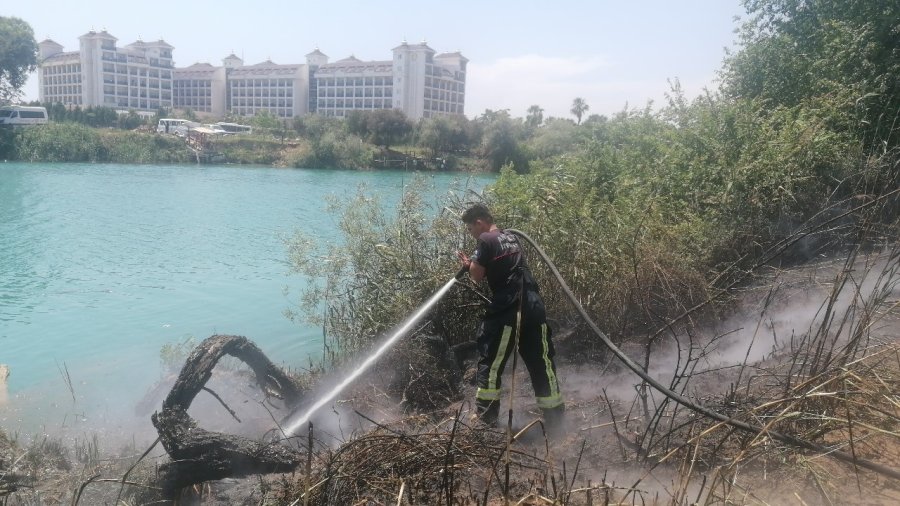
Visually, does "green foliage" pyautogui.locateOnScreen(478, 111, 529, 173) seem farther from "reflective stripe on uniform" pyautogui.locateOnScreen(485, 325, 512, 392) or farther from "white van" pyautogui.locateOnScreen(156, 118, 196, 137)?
"reflective stripe on uniform" pyautogui.locateOnScreen(485, 325, 512, 392)

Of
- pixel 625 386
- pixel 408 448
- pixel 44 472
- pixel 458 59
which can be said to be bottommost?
pixel 44 472

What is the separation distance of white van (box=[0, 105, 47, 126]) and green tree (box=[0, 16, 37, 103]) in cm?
487

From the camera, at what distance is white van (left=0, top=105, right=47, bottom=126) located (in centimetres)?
7100

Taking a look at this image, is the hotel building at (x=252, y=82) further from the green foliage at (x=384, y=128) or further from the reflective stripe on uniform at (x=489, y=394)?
the reflective stripe on uniform at (x=489, y=394)

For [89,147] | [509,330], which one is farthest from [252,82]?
[509,330]

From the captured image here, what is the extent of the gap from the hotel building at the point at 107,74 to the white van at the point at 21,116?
42716 millimetres

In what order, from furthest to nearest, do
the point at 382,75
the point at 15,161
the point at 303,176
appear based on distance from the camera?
1. the point at 382,75
2. the point at 15,161
3. the point at 303,176

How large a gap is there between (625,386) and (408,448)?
3.36 meters

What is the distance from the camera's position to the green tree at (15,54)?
74.6m

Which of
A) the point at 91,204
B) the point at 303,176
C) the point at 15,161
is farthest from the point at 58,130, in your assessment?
the point at 91,204

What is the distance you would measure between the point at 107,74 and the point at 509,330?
134m

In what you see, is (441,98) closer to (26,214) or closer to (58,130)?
(58,130)

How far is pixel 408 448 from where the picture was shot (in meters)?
3.65

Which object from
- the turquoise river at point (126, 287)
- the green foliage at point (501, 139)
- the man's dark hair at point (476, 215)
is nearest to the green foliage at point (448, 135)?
the green foliage at point (501, 139)
